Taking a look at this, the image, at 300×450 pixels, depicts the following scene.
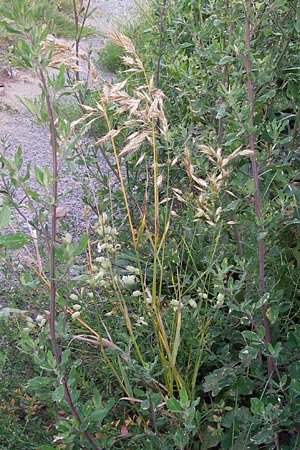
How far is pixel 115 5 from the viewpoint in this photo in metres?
9.53

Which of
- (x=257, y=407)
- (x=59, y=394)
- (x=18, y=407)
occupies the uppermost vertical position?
(x=59, y=394)

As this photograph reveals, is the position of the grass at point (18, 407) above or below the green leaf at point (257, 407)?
below

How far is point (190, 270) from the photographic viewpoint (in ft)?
7.64

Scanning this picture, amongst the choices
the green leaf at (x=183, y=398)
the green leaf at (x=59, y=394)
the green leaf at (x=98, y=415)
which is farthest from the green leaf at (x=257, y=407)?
the green leaf at (x=59, y=394)

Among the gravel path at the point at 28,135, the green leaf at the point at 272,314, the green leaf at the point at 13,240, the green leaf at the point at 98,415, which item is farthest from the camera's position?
the gravel path at the point at 28,135

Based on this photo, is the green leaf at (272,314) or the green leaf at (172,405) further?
the green leaf at (272,314)

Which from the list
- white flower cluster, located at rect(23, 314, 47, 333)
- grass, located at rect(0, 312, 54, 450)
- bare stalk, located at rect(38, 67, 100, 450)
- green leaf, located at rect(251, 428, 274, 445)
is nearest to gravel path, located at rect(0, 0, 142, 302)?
grass, located at rect(0, 312, 54, 450)

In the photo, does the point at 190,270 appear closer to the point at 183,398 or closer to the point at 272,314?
the point at 272,314

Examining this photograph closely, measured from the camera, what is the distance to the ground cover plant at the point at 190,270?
1.42 metres

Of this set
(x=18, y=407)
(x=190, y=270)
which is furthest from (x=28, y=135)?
(x=18, y=407)

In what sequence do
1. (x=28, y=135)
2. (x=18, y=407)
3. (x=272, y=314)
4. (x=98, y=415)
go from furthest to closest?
(x=28, y=135)
(x=18, y=407)
(x=272, y=314)
(x=98, y=415)

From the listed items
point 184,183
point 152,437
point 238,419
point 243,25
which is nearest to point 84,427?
point 152,437

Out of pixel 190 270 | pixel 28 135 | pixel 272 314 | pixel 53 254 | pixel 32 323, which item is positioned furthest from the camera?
pixel 28 135

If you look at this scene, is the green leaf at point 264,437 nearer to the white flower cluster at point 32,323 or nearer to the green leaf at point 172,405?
the green leaf at point 172,405
